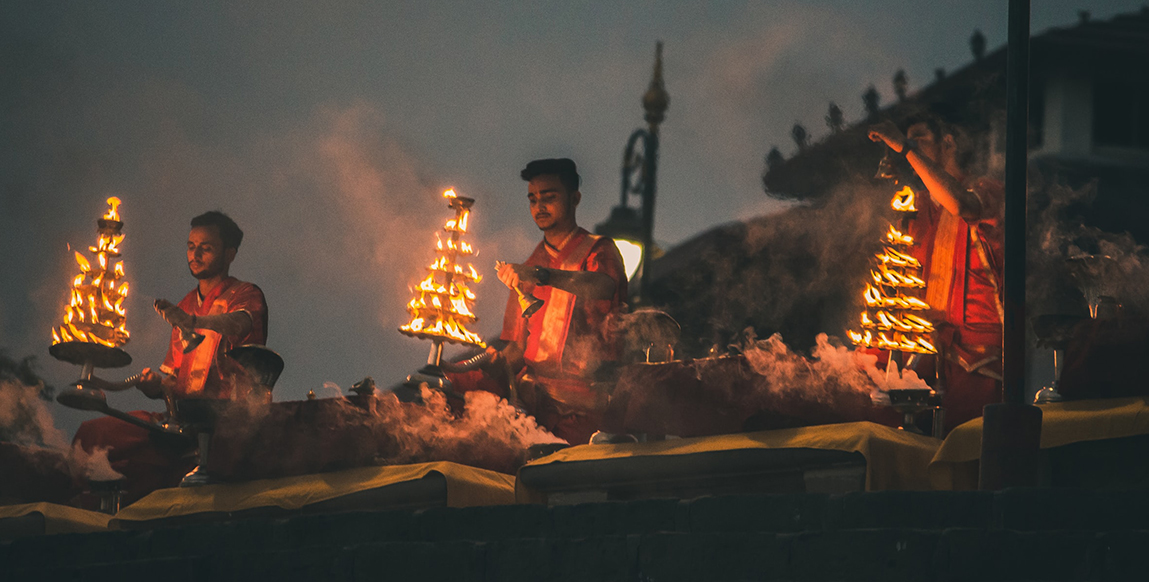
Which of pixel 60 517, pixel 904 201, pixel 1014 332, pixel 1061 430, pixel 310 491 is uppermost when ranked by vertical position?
pixel 904 201

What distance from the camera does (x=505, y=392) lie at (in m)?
10.6

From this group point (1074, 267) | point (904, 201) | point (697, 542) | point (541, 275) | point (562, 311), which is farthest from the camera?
point (562, 311)

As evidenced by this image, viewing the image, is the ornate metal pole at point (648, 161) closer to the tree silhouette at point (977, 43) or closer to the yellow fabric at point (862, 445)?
the yellow fabric at point (862, 445)

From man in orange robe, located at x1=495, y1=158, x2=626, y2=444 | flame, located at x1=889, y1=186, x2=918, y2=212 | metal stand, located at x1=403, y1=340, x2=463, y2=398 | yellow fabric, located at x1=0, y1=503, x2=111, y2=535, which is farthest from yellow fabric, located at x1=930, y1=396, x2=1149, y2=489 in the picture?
yellow fabric, located at x1=0, y1=503, x2=111, y2=535

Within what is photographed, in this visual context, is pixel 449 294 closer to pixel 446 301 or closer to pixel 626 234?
pixel 446 301

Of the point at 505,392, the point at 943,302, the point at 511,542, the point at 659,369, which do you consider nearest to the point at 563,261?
the point at 505,392

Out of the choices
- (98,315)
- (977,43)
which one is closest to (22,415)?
(98,315)

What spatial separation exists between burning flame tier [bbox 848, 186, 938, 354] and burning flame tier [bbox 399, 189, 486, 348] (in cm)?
299

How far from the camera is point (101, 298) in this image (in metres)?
11.5

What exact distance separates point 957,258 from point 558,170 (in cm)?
306

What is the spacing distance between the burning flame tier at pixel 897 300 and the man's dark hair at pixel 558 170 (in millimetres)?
2553

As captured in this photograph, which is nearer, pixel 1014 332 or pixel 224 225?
pixel 1014 332

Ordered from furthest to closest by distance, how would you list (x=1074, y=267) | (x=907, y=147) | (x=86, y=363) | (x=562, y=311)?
(x=86, y=363)
(x=562, y=311)
(x=907, y=147)
(x=1074, y=267)

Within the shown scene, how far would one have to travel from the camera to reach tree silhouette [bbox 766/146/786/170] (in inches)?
496
